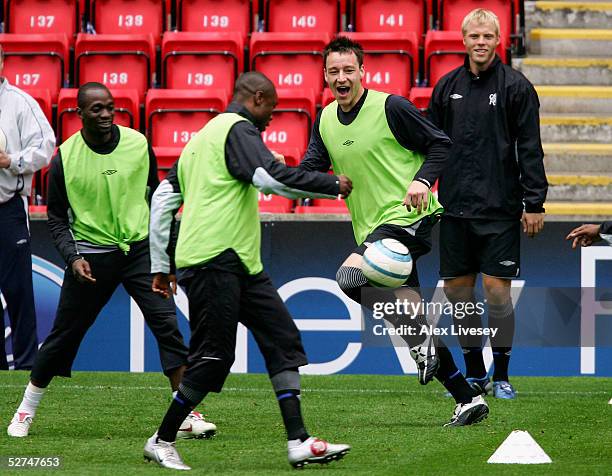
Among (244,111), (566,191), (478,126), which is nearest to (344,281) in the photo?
(244,111)

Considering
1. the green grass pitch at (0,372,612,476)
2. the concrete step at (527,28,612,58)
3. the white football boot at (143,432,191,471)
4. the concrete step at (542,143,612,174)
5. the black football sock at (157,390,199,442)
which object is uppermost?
the concrete step at (527,28,612,58)

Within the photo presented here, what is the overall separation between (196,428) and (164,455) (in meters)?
1.04

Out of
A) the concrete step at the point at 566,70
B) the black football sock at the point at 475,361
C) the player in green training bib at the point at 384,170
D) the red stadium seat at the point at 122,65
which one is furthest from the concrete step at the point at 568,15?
the player in green training bib at the point at 384,170

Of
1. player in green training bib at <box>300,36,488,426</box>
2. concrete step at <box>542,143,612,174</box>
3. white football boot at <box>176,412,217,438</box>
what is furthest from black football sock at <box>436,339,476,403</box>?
concrete step at <box>542,143,612,174</box>

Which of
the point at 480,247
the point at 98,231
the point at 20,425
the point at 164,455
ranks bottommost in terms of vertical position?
the point at 20,425

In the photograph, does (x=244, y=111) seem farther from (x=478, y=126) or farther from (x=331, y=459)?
(x=478, y=126)

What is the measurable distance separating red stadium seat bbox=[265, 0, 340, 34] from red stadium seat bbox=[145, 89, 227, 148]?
159 cm

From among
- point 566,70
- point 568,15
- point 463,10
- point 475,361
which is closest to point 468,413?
point 475,361

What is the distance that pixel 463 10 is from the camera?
1305cm

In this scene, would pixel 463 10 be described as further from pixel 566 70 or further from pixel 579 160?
pixel 579 160

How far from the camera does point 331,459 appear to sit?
19.0 feet

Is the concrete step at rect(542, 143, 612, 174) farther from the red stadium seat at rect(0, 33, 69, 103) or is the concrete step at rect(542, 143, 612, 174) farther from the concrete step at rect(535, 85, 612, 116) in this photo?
the red stadium seat at rect(0, 33, 69, 103)

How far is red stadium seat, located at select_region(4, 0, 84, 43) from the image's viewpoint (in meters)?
13.5

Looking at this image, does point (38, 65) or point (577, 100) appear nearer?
point (577, 100)
